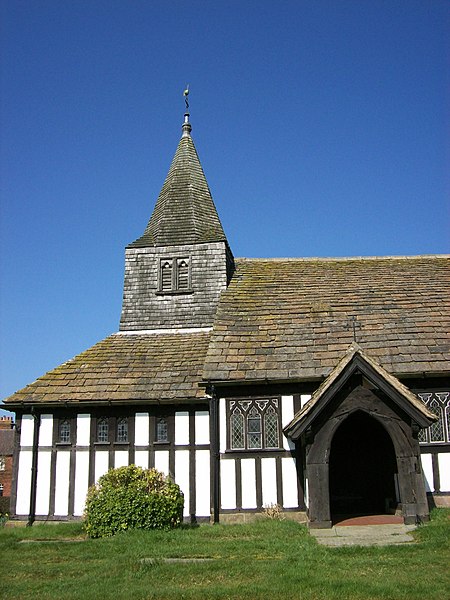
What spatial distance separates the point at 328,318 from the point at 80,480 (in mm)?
8882

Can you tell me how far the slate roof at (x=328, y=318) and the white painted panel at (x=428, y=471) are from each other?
228cm

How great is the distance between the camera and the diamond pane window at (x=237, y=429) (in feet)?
55.2

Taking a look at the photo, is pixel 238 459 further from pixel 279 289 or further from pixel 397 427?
pixel 279 289

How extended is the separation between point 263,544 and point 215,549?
958 millimetres

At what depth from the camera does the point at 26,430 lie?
18234mm

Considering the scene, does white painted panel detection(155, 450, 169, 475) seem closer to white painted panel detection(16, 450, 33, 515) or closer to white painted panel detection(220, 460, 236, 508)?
white painted panel detection(220, 460, 236, 508)

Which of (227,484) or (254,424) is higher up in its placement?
Answer: (254,424)

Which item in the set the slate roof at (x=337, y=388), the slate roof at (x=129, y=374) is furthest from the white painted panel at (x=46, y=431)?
the slate roof at (x=337, y=388)

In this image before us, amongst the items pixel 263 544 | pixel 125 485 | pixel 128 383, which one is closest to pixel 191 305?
pixel 128 383

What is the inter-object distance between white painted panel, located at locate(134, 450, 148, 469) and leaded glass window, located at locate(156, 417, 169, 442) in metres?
0.54

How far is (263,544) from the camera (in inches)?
474

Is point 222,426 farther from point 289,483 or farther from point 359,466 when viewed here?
point 359,466

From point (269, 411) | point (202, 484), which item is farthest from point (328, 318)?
point (202, 484)

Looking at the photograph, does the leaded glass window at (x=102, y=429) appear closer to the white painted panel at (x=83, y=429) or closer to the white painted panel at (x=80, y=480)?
the white painted panel at (x=83, y=429)
